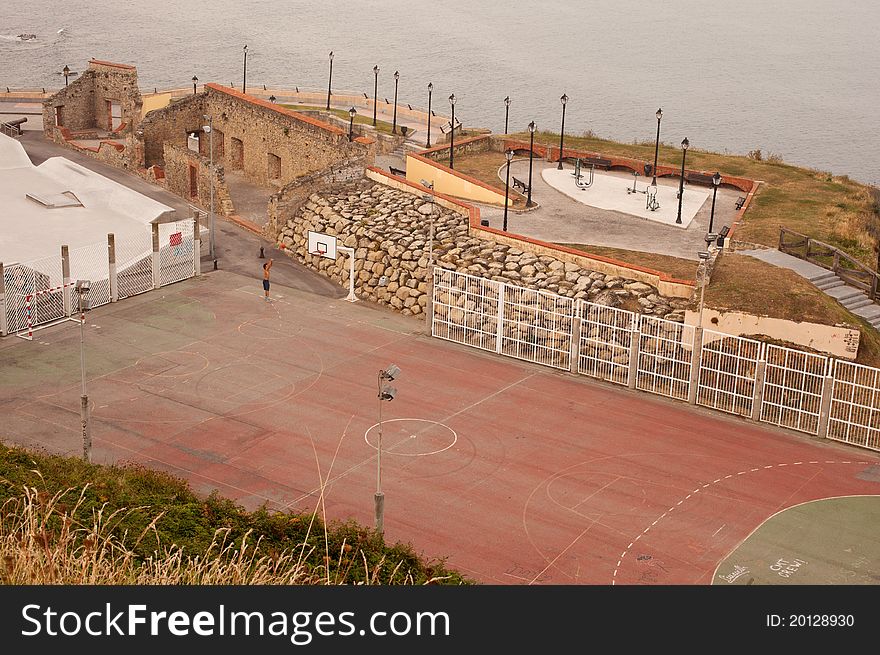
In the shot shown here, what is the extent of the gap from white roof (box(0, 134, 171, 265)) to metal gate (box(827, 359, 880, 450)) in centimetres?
2834

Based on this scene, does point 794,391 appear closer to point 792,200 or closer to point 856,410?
point 856,410

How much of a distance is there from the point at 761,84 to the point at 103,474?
11461 cm

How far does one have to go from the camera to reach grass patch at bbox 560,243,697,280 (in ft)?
133

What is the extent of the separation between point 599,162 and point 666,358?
20.9 m

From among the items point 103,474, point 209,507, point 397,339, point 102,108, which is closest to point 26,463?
point 103,474

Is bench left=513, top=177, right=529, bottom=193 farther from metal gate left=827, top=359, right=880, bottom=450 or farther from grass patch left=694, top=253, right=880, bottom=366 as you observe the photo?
metal gate left=827, top=359, right=880, bottom=450

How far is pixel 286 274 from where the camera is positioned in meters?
47.5

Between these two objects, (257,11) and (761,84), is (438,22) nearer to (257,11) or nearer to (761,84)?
(257,11)

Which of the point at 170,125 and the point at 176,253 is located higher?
the point at 170,125

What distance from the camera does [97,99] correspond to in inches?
2761

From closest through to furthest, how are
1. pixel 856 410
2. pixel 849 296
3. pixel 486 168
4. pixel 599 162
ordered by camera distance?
pixel 856 410, pixel 849 296, pixel 486 168, pixel 599 162

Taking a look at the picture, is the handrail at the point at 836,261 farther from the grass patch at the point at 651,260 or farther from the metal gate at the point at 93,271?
the metal gate at the point at 93,271

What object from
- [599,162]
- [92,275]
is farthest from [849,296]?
[92,275]

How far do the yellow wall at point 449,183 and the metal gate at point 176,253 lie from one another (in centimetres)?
1078
